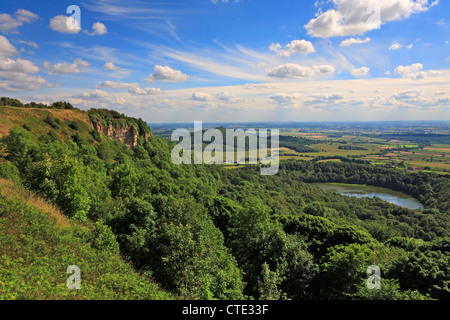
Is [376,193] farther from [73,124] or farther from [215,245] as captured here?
[73,124]

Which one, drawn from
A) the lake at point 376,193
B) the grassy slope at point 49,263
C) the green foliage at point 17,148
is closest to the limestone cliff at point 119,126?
the green foliage at point 17,148

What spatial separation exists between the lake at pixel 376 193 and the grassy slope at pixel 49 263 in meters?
132

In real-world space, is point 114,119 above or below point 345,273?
above

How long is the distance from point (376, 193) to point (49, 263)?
508 ft

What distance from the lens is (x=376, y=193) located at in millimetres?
133750

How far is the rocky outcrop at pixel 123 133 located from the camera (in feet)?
225

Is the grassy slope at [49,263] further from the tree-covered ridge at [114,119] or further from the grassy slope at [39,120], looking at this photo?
the tree-covered ridge at [114,119]

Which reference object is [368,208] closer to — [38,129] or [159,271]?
[159,271]

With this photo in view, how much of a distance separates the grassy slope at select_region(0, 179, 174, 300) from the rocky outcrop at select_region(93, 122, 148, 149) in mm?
56968

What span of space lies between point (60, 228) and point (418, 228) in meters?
98.9

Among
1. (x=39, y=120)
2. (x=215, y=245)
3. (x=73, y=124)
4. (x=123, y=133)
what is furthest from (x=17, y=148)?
(x=123, y=133)

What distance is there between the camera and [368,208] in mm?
97500
